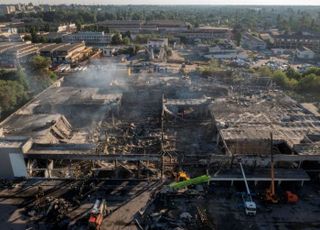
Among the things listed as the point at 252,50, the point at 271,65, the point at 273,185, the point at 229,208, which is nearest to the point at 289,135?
the point at 273,185

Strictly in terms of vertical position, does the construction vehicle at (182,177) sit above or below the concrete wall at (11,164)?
below

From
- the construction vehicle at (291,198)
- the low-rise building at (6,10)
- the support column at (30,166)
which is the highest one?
the low-rise building at (6,10)

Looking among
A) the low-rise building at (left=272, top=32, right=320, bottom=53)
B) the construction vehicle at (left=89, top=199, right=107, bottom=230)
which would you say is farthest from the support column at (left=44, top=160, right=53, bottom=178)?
the low-rise building at (left=272, top=32, right=320, bottom=53)

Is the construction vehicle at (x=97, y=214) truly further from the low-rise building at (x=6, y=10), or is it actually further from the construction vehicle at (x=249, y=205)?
the low-rise building at (x=6, y=10)

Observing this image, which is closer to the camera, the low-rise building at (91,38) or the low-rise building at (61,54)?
the low-rise building at (61,54)

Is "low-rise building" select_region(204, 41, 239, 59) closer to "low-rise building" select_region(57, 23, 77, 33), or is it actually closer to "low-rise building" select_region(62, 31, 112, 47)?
"low-rise building" select_region(62, 31, 112, 47)

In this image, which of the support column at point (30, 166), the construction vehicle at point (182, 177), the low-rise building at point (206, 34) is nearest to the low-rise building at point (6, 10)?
the low-rise building at point (206, 34)

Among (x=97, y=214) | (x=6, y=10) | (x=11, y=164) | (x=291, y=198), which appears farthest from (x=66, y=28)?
(x=291, y=198)
